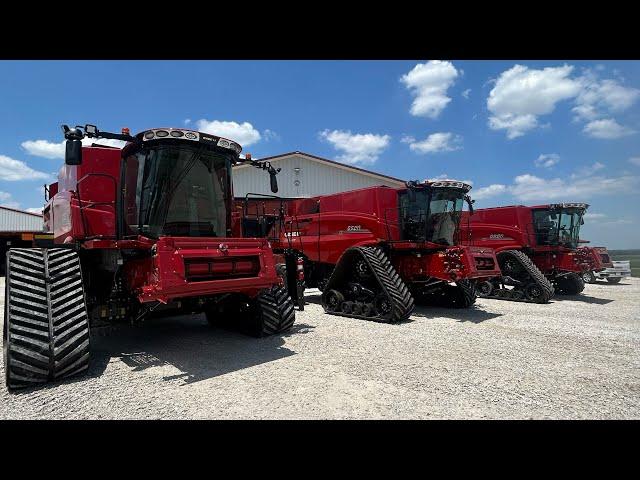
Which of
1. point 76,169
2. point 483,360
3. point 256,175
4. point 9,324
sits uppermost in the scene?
point 256,175

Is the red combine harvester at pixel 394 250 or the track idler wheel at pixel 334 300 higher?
the red combine harvester at pixel 394 250

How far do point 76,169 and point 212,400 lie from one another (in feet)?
14.8

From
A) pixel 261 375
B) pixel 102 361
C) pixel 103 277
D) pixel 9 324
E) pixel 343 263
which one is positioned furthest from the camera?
pixel 343 263

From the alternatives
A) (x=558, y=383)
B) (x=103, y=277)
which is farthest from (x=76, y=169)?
(x=558, y=383)

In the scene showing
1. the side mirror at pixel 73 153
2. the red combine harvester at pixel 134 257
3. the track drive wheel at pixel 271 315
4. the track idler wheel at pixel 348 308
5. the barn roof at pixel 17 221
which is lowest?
the track idler wheel at pixel 348 308

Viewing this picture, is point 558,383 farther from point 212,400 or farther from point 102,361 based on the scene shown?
point 102,361

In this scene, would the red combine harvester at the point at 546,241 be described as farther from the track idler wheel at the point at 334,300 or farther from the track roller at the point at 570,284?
the track idler wheel at the point at 334,300

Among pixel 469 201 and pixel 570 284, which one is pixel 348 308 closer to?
pixel 469 201

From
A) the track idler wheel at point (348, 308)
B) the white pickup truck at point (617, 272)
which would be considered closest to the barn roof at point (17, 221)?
the track idler wheel at point (348, 308)

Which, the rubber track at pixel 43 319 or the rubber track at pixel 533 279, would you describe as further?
the rubber track at pixel 533 279

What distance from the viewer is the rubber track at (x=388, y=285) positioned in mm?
7742

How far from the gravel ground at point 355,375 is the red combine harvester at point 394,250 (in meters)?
1.20

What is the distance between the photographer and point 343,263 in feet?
29.6

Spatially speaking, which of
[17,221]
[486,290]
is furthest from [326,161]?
[17,221]
